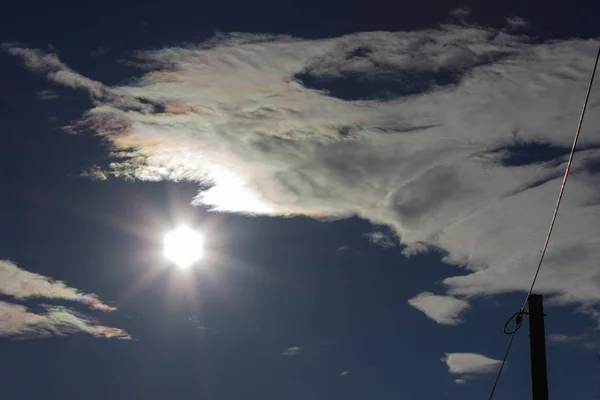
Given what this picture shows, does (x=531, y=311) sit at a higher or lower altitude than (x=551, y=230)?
lower

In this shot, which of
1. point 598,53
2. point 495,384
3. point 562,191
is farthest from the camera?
point 495,384

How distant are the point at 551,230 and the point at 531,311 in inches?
90.3

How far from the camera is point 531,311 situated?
17.4 m

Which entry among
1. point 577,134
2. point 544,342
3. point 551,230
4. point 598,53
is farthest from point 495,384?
point 598,53

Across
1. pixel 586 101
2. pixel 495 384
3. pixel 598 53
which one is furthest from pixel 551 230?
pixel 495 384

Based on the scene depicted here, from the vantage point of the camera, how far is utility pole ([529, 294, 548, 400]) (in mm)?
16609

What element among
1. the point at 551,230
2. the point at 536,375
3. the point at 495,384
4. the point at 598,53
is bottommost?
the point at 536,375

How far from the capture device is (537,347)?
17125 millimetres

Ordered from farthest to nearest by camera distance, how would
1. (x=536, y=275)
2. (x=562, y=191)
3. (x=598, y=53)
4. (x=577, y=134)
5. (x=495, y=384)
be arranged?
(x=495, y=384) → (x=536, y=275) → (x=562, y=191) → (x=577, y=134) → (x=598, y=53)

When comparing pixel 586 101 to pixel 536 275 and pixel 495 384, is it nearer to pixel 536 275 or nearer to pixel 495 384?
pixel 536 275

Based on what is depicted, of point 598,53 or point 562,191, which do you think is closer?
point 598,53

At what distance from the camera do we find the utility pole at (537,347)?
16609 mm

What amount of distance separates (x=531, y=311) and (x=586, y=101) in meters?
6.28

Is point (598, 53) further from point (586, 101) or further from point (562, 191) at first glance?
point (562, 191)
